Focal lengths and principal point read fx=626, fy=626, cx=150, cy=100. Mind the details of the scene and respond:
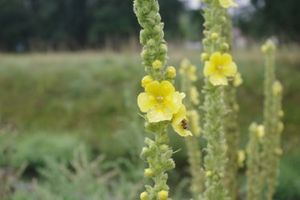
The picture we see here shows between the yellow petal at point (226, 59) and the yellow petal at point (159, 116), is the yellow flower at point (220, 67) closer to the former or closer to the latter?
the yellow petal at point (226, 59)

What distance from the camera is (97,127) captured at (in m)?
11.4

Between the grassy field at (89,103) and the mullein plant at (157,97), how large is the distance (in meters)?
6.23

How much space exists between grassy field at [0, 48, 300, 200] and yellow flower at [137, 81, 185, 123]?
20.6 feet

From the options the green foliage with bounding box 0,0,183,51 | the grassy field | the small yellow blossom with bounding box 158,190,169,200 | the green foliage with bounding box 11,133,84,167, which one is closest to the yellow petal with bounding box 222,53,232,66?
the small yellow blossom with bounding box 158,190,169,200

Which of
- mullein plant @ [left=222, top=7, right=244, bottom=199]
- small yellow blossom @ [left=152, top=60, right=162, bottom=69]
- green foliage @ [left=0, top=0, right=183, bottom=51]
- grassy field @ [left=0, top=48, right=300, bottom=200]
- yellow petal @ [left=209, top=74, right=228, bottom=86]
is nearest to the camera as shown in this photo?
small yellow blossom @ [left=152, top=60, right=162, bottom=69]

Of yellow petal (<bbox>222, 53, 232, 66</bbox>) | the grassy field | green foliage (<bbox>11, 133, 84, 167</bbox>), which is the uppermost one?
the grassy field

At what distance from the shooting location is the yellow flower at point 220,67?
100.0 inches

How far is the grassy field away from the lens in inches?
389

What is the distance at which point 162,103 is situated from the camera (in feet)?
5.47

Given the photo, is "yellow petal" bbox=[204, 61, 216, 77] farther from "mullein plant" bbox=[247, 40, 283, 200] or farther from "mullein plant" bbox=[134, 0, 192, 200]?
"mullein plant" bbox=[247, 40, 283, 200]

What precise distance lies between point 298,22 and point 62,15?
18.1 meters

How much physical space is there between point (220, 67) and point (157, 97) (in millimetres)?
934

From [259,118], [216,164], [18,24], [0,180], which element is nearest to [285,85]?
[259,118]

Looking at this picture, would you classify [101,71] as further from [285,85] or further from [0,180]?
[0,180]
